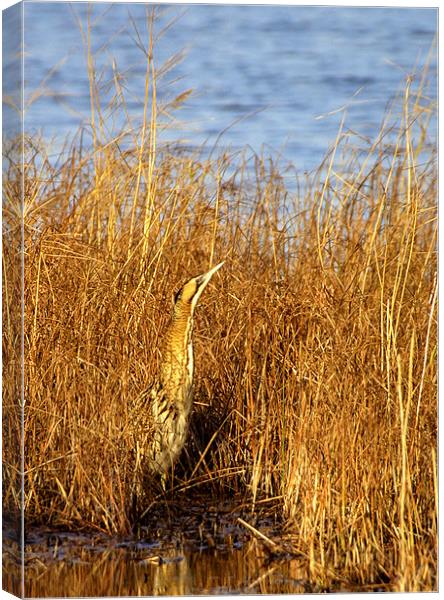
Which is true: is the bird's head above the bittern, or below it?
above

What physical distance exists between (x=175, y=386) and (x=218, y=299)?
17.8 inches

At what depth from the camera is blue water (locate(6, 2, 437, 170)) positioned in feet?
27.7

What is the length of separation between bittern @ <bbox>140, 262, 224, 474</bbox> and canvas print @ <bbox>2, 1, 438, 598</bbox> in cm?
1

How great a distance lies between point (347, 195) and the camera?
345 inches

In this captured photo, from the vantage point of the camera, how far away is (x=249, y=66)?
339 inches

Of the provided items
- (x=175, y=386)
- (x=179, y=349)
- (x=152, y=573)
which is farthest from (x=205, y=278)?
(x=152, y=573)

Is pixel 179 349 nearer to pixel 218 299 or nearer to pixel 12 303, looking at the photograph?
pixel 218 299

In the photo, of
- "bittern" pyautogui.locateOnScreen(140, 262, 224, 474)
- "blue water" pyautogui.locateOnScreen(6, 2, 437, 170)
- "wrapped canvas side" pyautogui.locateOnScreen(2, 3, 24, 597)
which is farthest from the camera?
"bittern" pyautogui.locateOnScreen(140, 262, 224, 474)

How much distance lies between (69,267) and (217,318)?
0.74m

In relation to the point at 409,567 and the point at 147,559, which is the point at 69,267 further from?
the point at 409,567

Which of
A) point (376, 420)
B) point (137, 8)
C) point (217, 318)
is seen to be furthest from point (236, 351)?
point (137, 8)

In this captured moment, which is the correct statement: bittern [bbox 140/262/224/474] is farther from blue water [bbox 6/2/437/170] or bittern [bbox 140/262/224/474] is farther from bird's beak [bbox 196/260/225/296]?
blue water [bbox 6/2/437/170]

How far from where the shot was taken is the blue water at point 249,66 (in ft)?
27.7

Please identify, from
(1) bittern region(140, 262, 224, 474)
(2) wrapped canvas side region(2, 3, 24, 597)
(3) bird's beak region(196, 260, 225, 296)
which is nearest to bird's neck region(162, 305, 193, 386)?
(1) bittern region(140, 262, 224, 474)
